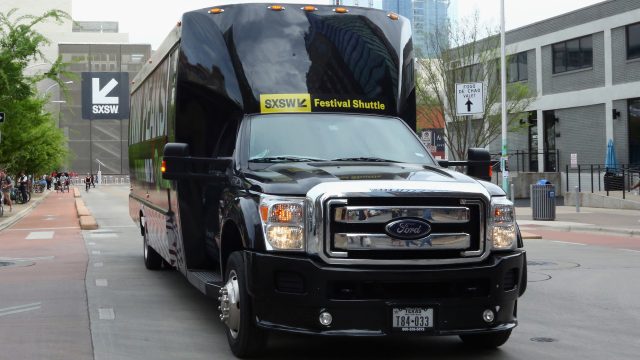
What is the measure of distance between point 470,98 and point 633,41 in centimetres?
2066

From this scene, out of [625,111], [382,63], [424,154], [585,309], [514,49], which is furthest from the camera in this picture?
[514,49]

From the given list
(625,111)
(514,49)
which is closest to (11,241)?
(625,111)

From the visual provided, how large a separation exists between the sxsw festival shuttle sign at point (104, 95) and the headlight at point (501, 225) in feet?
249

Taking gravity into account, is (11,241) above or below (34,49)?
below

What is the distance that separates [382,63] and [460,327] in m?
3.39

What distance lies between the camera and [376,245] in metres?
6.20

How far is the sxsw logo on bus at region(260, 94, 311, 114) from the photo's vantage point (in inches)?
326

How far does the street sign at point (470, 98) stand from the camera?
2098 cm

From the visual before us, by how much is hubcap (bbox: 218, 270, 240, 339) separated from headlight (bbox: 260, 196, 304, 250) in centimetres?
64

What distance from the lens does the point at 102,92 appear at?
81062 mm

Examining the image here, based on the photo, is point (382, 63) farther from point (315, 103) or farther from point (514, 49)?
point (514, 49)

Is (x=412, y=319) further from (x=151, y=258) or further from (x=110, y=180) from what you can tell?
(x=110, y=180)

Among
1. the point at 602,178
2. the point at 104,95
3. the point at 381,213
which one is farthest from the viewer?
the point at 104,95

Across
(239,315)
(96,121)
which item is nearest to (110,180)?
(96,121)
